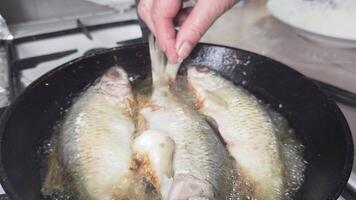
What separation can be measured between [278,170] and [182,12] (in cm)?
32

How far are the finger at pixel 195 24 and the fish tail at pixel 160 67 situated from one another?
0.19 feet

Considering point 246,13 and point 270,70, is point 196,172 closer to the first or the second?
point 270,70

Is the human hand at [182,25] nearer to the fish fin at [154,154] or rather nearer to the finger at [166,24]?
the finger at [166,24]

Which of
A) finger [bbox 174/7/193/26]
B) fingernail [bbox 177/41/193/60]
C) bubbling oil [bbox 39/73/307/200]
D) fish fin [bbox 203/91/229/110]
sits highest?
finger [bbox 174/7/193/26]

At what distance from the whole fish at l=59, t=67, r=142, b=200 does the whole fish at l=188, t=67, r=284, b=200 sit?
129 mm

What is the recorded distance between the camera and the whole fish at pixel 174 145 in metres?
0.50

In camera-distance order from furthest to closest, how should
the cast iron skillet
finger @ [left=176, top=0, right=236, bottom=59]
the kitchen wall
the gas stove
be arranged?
the kitchen wall, the gas stove, finger @ [left=176, top=0, right=236, bottom=59], the cast iron skillet

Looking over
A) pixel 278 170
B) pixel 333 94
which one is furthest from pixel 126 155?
pixel 333 94

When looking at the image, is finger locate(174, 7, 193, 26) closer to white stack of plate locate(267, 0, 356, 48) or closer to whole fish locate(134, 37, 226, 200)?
whole fish locate(134, 37, 226, 200)

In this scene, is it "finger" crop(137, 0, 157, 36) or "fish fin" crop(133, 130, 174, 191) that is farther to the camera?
"finger" crop(137, 0, 157, 36)

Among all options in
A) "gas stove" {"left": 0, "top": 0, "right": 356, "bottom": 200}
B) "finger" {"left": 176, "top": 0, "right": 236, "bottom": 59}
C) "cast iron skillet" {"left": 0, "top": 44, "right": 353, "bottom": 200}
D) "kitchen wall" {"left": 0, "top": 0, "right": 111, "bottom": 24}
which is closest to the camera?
"cast iron skillet" {"left": 0, "top": 44, "right": 353, "bottom": 200}

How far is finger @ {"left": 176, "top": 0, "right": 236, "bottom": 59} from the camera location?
602mm

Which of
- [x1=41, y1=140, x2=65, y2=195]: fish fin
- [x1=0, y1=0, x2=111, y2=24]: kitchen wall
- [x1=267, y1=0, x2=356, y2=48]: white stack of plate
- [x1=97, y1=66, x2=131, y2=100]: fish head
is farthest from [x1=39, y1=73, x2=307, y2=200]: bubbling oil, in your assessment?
[x1=0, y1=0, x2=111, y2=24]: kitchen wall

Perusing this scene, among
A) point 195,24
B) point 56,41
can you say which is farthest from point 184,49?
point 56,41
